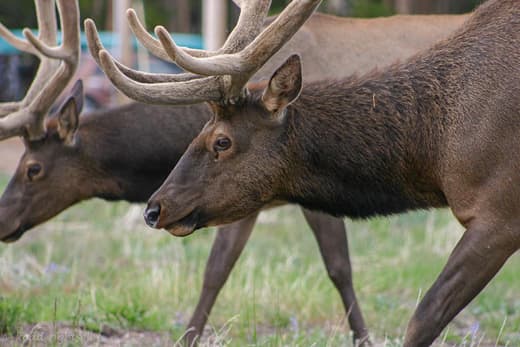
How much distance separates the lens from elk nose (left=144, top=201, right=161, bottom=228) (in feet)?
17.3

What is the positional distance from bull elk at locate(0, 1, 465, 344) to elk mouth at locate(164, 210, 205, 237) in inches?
60.5

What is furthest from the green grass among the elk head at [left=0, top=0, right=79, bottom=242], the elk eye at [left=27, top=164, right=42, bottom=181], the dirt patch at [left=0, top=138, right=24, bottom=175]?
the dirt patch at [left=0, top=138, right=24, bottom=175]

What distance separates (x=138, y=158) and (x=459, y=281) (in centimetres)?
292

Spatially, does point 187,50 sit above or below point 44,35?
above

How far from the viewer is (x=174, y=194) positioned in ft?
17.3

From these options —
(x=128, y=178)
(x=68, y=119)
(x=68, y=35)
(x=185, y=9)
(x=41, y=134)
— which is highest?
(x=68, y=35)

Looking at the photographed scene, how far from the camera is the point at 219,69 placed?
5117mm

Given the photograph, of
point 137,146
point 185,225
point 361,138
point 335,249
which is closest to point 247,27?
point 361,138

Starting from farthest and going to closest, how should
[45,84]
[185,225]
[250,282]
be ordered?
1. [250,282]
2. [45,84]
3. [185,225]

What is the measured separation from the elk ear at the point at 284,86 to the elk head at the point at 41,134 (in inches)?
90.1

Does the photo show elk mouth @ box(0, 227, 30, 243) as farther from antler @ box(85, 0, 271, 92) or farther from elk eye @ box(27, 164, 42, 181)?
antler @ box(85, 0, 271, 92)

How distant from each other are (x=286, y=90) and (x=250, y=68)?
214 mm

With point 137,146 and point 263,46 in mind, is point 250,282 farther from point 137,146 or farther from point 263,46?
point 263,46

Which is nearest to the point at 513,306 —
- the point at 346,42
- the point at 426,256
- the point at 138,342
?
the point at 426,256
